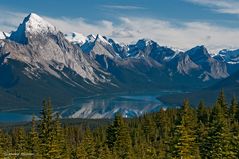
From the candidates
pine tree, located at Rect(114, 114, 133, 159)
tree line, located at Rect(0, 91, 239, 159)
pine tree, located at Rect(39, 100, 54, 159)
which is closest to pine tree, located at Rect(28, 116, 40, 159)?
tree line, located at Rect(0, 91, 239, 159)

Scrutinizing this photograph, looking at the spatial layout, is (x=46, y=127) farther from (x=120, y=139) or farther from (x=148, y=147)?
(x=120, y=139)

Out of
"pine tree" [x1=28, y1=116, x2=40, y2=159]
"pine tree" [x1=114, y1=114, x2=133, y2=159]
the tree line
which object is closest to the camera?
the tree line

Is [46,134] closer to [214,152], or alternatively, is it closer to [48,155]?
[48,155]

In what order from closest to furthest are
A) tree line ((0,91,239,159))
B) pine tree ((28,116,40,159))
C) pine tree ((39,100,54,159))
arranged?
tree line ((0,91,239,159))
pine tree ((39,100,54,159))
pine tree ((28,116,40,159))

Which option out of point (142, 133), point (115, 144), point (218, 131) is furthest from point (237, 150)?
point (142, 133)

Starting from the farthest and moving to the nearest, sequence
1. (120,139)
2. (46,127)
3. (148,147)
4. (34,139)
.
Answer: (120,139)
(148,147)
(34,139)
(46,127)

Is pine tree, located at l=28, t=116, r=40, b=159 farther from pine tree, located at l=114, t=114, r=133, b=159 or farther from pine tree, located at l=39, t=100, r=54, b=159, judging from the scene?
pine tree, located at l=114, t=114, r=133, b=159

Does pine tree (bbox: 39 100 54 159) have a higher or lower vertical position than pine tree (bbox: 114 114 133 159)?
higher

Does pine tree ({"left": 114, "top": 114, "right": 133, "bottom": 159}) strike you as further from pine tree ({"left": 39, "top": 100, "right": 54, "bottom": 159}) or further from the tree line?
pine tree ({"left": 39, "top": 100, "right": 54, "bottom": 159})

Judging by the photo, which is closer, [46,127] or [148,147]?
[46,127]

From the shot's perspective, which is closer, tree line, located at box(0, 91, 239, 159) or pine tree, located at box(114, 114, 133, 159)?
tree line, located at box(0, 91, 239, 159)

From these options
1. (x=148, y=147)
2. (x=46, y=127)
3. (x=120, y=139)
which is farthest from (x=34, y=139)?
(x=120, y=139)

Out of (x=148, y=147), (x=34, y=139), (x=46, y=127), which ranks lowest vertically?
(x=148, y=147)

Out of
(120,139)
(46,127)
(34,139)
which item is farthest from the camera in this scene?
(120,139)
